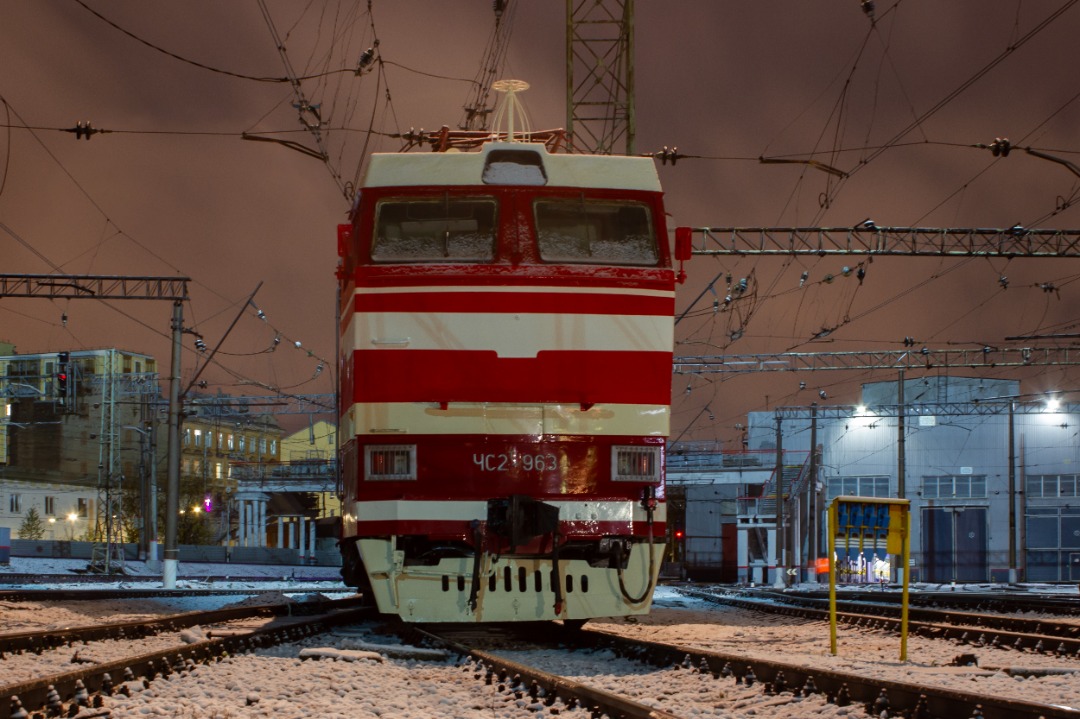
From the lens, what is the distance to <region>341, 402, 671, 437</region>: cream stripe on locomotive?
11.5 metres

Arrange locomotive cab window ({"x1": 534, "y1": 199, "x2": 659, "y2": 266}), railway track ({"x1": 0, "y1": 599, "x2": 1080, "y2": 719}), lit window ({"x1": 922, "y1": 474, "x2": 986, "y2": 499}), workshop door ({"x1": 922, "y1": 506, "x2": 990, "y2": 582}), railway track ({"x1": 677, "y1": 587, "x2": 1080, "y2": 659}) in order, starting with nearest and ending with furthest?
1. railway track ({"x1": 0, "y1": 599, "x2": 1080, "y2": 719})
2. locomotive cab window ({"x1": 534, "y1": 199, "x2": 659, "y2": 266})
3. railway track ({"x1": 677, "y1": 587, "x2": 1080, "y2": 659})
4. workshop door ({"x1": 922, "y1": 506, "x2": 990, "y2": 582})
5. lit window ({"x1": 922, "y1": 474, "x2": 986, "y2": 499})

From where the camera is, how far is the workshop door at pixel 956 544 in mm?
61781

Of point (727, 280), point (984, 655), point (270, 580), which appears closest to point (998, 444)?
point (727, 280)

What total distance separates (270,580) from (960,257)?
2046 cm

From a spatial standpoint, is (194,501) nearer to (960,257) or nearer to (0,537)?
(0,537)

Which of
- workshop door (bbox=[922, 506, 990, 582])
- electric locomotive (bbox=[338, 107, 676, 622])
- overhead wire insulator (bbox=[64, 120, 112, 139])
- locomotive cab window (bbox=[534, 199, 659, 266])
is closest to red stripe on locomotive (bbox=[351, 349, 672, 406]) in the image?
electric locomotive (bbox=[338, 107, 676, 622])

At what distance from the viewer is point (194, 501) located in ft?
241

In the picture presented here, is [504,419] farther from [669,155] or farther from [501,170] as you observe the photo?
[669,155]

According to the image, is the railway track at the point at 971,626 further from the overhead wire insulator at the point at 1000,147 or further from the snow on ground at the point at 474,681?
the overhead wire insulator at the point at 1000,147

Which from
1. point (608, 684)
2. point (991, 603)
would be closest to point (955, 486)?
point (991, 603)

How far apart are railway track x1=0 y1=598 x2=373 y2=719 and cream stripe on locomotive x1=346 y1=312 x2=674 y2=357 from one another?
2.87 metres

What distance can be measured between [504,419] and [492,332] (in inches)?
31.4

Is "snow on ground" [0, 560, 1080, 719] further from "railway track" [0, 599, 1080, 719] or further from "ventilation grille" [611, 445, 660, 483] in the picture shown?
"ventilation grille" [611, 445, 660, 483]

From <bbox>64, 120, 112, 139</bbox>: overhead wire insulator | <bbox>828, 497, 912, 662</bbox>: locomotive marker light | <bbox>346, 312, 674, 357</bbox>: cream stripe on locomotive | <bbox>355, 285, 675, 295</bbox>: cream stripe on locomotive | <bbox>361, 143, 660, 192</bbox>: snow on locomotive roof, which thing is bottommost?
<bbox>828, 497, 912, 662</bbox>: locomotive marker light
